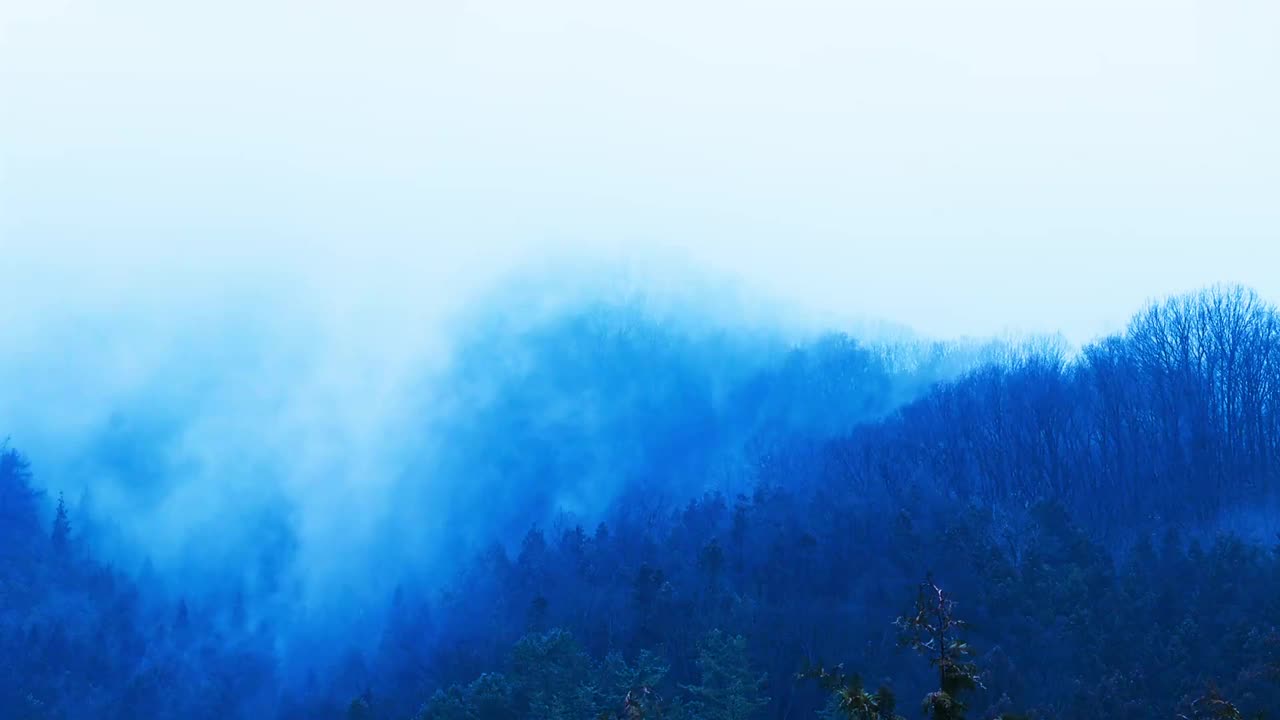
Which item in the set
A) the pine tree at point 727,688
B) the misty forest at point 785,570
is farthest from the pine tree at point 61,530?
the pine tree at point 727,688

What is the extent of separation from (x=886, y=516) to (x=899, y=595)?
12269 mm

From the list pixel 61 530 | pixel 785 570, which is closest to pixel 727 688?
pixel 785 570

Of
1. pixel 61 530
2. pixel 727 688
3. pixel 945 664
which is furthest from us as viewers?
pixel 61 530

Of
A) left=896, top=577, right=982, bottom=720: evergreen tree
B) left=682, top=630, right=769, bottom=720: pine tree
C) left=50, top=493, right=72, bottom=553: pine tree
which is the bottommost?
left=896, top=577, right=982, bottom=720: evergreen tree

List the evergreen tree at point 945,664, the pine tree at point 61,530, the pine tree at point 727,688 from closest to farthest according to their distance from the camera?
1. the evergreen tree at point 945,664
2. the pine tree at point 727,688
3. the pine tree at point 61,530

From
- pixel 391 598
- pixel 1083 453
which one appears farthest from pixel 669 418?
pixel 1083 453

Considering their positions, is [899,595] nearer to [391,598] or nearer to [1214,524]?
[1214,524]

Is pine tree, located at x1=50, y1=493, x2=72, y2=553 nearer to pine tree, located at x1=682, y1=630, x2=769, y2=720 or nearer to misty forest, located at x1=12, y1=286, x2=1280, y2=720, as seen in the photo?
misty forest, located at x1=12, y1=286, x2=1280, y2=720

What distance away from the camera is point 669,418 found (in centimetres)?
14600

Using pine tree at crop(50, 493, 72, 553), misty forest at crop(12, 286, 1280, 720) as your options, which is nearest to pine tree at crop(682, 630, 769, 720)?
misty forest at crop(12, 286, 1280, 720)

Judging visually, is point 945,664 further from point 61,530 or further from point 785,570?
point 61,530

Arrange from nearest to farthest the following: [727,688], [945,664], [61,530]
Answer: [945,664], [727,688], [61,530]

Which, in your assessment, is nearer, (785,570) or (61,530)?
(785,570)

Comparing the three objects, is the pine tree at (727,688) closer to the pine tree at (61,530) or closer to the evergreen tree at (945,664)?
the evergreen tree at (945,664)
